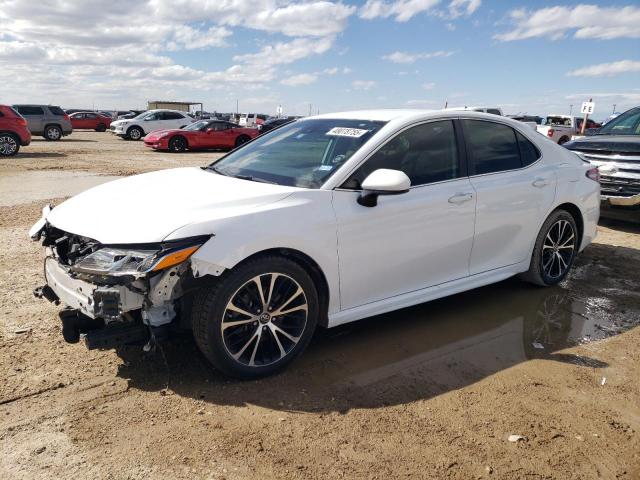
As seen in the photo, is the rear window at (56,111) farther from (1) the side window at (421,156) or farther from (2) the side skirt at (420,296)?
(2) the side skirt at (420,296)

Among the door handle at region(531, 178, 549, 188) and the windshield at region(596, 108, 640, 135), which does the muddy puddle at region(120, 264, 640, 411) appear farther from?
the windshield at region(596, 108, 640, 135)

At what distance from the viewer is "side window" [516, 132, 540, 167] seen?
15.6ft

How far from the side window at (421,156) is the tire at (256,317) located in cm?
79

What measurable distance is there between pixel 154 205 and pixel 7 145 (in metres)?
16.5

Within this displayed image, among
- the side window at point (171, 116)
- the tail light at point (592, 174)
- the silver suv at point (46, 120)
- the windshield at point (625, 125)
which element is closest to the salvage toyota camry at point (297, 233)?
the tail light at point (592, 174)

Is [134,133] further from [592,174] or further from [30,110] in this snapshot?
[592,174]

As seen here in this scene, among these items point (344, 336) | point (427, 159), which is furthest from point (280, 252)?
point (427, 159)

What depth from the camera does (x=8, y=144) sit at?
55.4 feet

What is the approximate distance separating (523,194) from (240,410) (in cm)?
301

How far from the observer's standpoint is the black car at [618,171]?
25.0ft

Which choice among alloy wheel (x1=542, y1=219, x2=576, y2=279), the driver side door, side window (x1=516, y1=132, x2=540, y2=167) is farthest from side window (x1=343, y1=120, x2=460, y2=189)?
alloy wheel (x1=542, y1=219, x2=576, y2=279)

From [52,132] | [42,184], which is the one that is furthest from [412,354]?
[52,132]

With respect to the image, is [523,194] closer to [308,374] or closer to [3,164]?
[308,374]

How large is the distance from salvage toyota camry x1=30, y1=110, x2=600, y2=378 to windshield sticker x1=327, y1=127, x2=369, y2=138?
17mm
